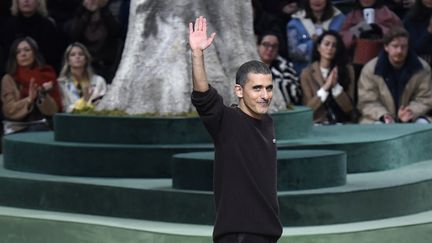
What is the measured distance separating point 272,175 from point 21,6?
8.15m

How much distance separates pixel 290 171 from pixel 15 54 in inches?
187

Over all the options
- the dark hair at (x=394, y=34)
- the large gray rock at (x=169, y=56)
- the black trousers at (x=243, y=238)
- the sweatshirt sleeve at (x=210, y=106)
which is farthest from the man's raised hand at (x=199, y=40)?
the dark hair at (x=394, y=34)

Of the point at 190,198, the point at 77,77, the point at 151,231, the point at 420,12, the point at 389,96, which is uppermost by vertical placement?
the point at 420,12

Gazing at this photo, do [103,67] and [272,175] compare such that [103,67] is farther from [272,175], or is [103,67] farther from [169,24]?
[272,175]

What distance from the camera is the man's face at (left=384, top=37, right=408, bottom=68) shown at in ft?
44.2

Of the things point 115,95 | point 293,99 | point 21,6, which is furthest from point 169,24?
point 21,6

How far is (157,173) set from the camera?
35.4 feet

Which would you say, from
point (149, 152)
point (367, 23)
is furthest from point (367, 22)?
point (149, 152)

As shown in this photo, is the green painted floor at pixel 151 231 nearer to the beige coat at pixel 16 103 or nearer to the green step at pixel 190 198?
the green step at pixel 190 198

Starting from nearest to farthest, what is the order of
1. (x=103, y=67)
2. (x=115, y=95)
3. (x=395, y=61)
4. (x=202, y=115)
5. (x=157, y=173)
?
1. (x=202, y=115)
2. (x=157, y=173)
3. (x=115, y=95)
4. (x=395, y=61)
5. (x=103, y=67)

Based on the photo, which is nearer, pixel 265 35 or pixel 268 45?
pixel 268 45

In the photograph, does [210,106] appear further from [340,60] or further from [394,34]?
[340,60]

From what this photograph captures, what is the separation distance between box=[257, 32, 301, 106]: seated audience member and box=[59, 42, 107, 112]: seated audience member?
1585 mm

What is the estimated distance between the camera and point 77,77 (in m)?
14.0
